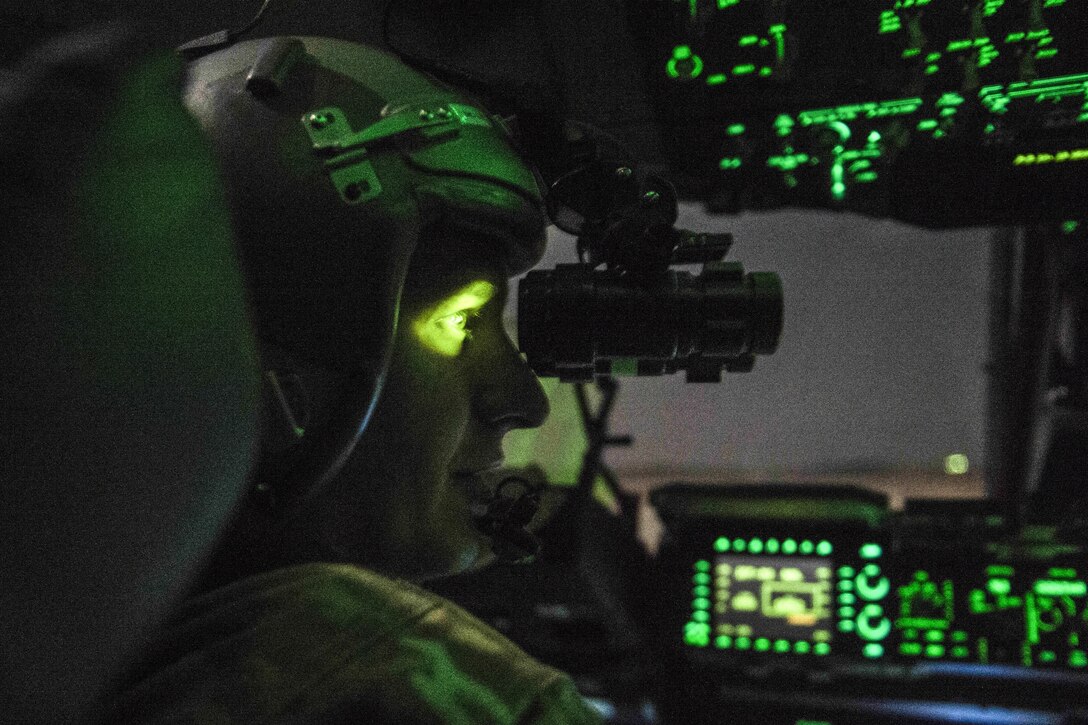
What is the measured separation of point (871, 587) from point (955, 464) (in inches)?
71.7

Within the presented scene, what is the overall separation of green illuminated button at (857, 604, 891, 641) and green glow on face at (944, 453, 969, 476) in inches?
69.5

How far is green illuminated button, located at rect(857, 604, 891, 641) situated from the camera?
62.1 inches

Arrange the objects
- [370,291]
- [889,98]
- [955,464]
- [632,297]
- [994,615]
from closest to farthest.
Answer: [370,291] < [632,297] < [889,98] < [994,615] < [955,464]

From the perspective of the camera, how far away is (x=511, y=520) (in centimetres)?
87

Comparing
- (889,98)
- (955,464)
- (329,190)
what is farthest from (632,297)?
(955,464)

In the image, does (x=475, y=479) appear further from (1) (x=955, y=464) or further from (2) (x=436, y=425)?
(1) (x=955, y=464)

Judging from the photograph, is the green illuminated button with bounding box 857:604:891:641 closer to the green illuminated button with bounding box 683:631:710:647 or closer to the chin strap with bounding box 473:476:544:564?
the green illuminated button with bounding box 683:631:710:647

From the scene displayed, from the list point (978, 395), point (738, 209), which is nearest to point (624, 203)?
point (738, 209)

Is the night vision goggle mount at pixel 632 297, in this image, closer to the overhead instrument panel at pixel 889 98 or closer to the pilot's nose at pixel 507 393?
the pilot's nose at pixel 507 393

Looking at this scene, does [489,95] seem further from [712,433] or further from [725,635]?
[712,433]

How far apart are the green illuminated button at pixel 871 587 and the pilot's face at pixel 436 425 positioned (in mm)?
967

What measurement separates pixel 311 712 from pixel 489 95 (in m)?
0.75

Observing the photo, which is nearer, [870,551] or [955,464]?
[870,551]

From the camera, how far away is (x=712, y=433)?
10.7 feet
